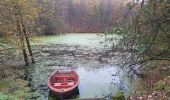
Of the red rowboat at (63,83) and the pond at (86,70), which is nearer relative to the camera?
the red rowboat at (63,83)

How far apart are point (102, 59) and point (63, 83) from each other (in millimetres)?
12986

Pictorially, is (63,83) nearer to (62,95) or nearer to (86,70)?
(62,95)

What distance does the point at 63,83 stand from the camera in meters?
19.3

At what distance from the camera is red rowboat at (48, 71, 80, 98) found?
17.3 m

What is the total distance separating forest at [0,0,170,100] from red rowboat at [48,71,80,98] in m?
0.13

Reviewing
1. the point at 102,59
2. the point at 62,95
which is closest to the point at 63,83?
the point at 62,95

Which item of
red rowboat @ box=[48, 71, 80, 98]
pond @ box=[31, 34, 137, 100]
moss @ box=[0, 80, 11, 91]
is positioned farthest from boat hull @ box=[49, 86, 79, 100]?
moss @ box=[0, 80, 11, 91]

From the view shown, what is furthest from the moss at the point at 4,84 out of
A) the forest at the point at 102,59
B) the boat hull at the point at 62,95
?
the boat hull at the point at 62,95

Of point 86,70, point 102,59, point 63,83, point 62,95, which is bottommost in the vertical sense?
point 102,59

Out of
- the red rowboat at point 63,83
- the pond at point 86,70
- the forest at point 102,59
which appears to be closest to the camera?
the forest at point 102,59

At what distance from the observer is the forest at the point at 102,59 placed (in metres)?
7.18

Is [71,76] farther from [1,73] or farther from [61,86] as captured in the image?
[1,73]

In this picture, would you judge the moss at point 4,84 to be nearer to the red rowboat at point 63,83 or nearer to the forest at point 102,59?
the forest at point 102,59

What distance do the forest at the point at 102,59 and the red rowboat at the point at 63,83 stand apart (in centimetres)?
13
